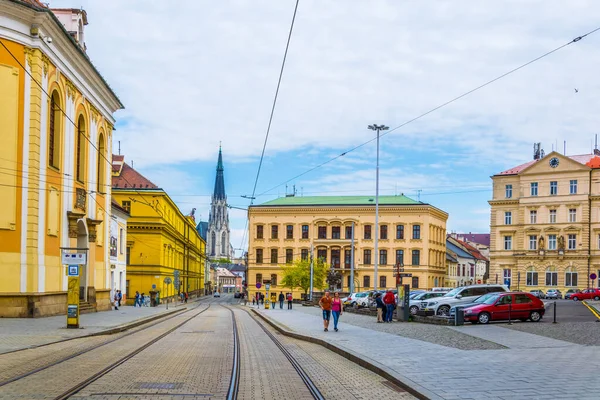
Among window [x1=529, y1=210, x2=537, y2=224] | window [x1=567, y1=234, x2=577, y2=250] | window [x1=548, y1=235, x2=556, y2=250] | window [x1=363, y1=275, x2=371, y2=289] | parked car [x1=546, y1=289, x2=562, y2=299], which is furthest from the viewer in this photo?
window [x1=363, y1=275, x2=371, y2=289]

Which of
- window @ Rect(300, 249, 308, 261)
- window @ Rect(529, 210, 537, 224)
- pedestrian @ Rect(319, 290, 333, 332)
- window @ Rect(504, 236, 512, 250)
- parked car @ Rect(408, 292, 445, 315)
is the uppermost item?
window @ Rect(529, 210, 537, 224)

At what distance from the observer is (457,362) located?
15109mm

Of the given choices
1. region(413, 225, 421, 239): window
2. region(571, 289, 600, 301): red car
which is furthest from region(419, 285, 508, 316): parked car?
region(413, 225, 421, 239): window

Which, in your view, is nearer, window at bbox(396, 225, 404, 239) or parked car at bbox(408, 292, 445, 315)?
parked car at bbox(408, 292, 445, 315)

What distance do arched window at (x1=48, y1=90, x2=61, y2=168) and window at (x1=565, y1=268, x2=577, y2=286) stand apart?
63692 millimetres

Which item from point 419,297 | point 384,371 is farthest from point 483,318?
point 384,371

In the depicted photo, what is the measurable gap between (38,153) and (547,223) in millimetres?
66377

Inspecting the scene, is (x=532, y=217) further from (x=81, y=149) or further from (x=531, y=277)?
(x=81, y=149)

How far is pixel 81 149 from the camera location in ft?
134

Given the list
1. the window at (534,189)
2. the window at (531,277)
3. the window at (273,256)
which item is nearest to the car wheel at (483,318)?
the window at (531,277)

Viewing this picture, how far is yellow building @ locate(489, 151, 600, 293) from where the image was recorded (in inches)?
3231

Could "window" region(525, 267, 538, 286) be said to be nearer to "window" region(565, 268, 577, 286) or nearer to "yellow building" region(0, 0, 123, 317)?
"window" region(565, 268, 577, 286)

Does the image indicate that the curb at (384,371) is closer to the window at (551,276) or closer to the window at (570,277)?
the window at (570,277)

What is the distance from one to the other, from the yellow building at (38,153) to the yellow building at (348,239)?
5857 centimetres
